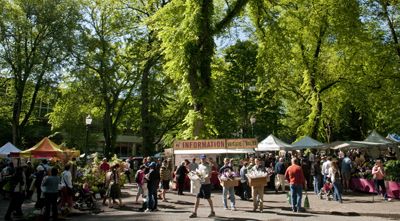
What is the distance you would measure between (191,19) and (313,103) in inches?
472

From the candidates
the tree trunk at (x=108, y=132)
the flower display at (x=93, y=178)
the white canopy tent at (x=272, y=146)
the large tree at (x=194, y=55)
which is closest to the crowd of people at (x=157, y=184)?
the flower display at (x=93, y=178)

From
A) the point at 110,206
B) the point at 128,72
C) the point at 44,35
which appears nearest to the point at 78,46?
the point at 44,35

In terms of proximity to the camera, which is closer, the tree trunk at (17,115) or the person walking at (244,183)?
the person walking at (244,183)

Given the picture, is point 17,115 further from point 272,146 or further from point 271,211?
point 271,211

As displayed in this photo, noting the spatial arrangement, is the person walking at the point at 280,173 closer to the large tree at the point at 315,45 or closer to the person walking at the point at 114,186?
the person walking at the point at 114,186

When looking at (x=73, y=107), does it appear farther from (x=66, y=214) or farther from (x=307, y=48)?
(x=66, y=214)

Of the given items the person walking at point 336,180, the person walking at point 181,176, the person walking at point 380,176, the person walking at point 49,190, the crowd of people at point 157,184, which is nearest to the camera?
the person walking at point 49,190

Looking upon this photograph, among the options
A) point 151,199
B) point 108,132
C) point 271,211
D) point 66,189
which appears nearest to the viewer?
point 271,211

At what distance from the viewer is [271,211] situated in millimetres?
15703

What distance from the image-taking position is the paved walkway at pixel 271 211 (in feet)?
46.9

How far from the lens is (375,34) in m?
34.2

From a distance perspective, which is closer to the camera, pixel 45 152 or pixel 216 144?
pixel 216 144

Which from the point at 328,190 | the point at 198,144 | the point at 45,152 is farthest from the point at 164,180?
the point at 45,152

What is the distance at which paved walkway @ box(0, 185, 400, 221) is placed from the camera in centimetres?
1430
